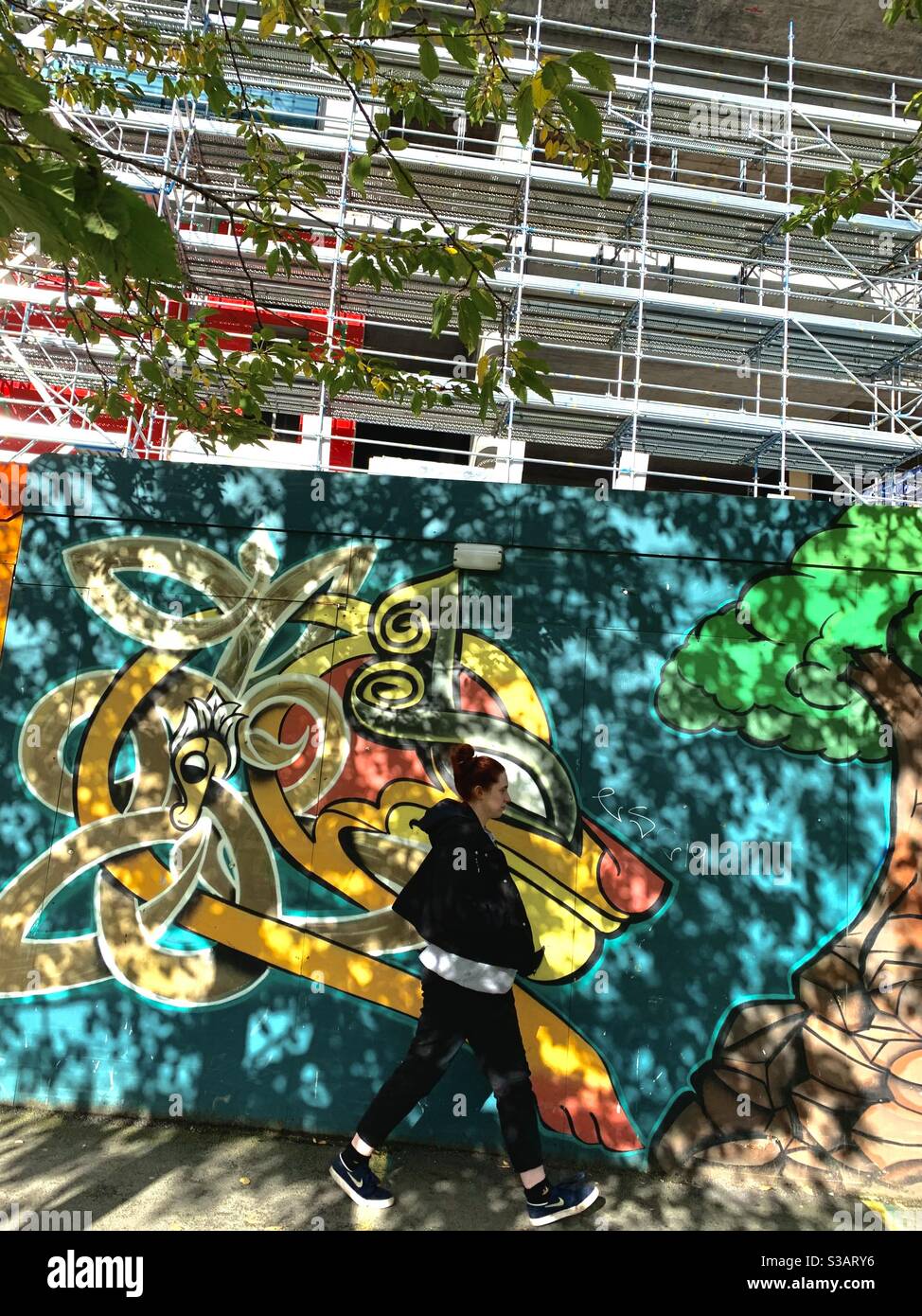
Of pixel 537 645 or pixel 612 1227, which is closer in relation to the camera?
pixel 612 1227

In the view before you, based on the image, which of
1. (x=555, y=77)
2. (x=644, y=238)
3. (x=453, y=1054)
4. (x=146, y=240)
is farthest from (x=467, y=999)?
(x=644, y=238)

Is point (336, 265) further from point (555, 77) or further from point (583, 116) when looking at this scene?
point (583, 116)

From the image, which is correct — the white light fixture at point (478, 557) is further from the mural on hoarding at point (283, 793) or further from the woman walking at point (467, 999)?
the woman walking at point (467, 999)

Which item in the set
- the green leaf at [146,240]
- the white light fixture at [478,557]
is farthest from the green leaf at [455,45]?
the white light fixture at [478,557]

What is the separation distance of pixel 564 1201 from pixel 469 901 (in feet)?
4.52

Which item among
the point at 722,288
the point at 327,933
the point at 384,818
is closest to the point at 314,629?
the point at 384,818

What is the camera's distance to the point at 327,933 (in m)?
4.91

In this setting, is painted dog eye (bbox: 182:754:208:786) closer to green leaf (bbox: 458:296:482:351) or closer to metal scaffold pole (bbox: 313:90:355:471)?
green leaf (bbox: 458:296:482:351)

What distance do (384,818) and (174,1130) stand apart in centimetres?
182

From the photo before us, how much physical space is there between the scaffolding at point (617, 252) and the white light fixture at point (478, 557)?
4.05 m

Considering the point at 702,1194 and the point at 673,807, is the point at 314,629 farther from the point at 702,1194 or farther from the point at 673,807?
the point at 702,1194

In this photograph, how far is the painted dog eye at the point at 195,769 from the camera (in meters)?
5.10

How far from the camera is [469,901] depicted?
14.4 ft

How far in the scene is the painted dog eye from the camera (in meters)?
5.10
